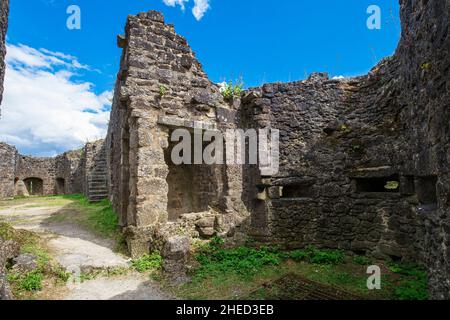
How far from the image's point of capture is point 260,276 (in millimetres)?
5207

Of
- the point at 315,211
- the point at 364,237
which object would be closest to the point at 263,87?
the point at 315,211

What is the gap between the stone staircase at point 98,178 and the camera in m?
13.6

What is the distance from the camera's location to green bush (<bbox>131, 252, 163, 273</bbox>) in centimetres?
530

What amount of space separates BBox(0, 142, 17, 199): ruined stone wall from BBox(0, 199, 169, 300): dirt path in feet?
35.4

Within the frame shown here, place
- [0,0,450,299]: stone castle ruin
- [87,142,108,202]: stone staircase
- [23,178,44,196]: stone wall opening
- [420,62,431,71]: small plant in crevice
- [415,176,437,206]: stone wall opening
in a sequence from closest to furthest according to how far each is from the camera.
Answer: [420,62,431,71]: small plant in crevice < [415,176,437,206]: stone wall opening < [0,0,450,299]: stone castle ruin < [87,142,108,202]: stone staircase < [23,178,44,196]: stone wall opening

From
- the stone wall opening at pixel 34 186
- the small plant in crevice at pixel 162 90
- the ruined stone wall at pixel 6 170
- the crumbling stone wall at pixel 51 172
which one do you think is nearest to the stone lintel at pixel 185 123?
the small plant in crevice at pixel 162 90

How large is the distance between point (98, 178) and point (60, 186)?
A: 31.2ft

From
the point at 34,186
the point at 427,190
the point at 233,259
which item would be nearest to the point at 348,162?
the point at 427,190

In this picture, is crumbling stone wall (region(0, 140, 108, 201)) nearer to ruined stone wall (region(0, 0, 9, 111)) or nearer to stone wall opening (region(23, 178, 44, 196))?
stone wall opening (region(23, 178, 44, 196))

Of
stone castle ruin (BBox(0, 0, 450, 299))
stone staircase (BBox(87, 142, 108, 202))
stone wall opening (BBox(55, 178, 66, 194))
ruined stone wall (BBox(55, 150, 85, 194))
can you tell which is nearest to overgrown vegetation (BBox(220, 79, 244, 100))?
stone castle ruin (BBox(0, 0, 450, 299))

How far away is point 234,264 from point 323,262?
1.97 meters

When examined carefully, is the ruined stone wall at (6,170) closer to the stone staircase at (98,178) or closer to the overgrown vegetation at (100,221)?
the stone staircase at (98,178)

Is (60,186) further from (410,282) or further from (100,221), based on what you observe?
(410,282)

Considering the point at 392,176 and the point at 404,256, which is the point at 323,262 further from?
the point at 392,176
